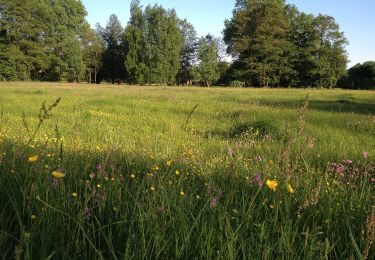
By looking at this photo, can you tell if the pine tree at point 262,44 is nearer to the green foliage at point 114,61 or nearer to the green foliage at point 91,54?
the green foliage at point 114,61

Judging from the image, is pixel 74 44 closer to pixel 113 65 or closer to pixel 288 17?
pixel 113 65

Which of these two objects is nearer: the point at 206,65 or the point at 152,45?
the point at 152,45

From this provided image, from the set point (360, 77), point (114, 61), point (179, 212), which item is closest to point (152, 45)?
point (114, 61)

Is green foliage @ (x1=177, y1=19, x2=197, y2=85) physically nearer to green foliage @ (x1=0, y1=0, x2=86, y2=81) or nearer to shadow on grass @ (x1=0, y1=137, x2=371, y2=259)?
green foliage @ (x1=0, y1=0, x2=86, y2=81)

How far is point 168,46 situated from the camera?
76.6 m

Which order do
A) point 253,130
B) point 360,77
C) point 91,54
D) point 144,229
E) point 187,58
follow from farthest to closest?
point 187,58 → point 91,54 → point 360,77 → point 253,130 → point 144,229

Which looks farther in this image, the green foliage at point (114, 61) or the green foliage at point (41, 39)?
the green foliage at point (114, 61)

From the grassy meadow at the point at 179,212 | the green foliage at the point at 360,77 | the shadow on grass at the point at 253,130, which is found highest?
the green foliage at the point at 360,77

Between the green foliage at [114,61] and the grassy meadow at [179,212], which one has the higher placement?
the green foliage at [114,61]

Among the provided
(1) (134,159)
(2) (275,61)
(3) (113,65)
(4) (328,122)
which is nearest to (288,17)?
(2) (275,61)

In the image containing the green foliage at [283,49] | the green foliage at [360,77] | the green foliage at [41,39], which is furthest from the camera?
the green foliage at [283,49]

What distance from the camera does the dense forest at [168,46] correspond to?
2623 inches

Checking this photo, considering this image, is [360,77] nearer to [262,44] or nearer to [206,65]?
[262,44]

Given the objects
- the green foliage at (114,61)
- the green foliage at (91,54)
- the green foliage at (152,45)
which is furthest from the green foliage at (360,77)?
the green foliage at (91,54)
